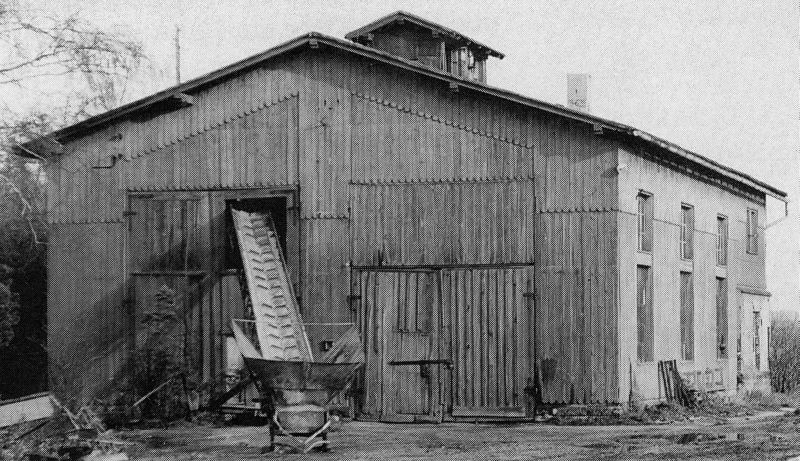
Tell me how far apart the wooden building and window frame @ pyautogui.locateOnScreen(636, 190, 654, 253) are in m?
0.06

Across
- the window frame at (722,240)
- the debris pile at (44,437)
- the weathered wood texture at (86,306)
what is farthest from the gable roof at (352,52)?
the debris pile at (44,437)

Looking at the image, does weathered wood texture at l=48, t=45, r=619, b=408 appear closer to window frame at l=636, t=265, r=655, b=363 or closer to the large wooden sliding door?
the large wooden sliding door

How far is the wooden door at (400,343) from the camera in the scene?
2356cm

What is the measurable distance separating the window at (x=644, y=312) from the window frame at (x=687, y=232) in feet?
9.48

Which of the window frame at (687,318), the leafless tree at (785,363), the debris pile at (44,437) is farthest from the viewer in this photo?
the leafless tree at (785,363)

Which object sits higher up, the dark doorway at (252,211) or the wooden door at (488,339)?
the dark doorway at (252,211)

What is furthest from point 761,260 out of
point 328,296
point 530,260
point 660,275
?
point 328,296

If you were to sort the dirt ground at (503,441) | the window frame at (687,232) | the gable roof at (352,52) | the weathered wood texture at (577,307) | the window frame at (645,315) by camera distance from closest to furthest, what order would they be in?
the dirt ground at (503,441)
the weathered wood texture at (577,307)
the gable roof at (352,52)
the window frame at (645,315)
the window frame at (687,232)

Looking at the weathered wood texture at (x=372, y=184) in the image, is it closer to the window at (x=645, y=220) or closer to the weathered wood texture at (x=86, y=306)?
the weathered wood texture at (x=86, y=306)

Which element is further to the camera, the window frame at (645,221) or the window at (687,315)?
the window at (687,315)

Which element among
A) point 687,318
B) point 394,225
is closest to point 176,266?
point 394,225

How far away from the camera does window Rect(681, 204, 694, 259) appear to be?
2747 centimetres

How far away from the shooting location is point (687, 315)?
27500 millimetres

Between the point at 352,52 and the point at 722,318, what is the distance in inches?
497
